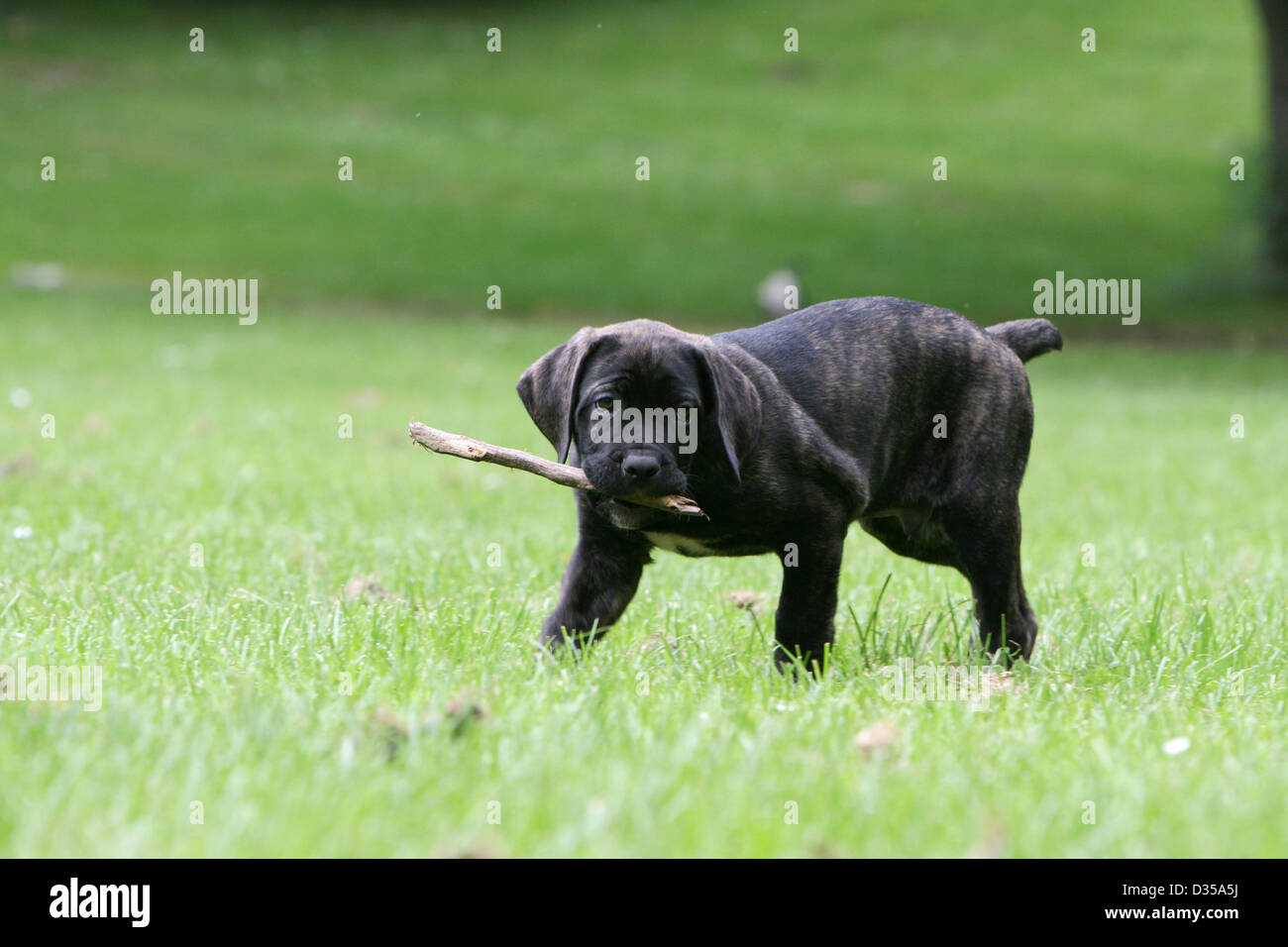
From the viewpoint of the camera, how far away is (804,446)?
14.1ft

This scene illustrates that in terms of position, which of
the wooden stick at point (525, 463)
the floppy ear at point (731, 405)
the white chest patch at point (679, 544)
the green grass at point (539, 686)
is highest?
the floppy ear at point (731, 405)

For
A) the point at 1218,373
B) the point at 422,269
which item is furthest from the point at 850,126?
the point at 1218,373

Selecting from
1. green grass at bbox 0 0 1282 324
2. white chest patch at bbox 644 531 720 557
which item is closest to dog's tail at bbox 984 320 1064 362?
white chest patch at bbox 644 531 720 557

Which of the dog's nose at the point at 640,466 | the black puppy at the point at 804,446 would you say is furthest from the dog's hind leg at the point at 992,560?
the dog's nose at the point at 640,466

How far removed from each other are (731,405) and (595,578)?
2.55ft

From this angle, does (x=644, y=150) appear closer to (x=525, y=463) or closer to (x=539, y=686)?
(x=525, y=463)

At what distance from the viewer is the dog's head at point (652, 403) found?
3.98 meters

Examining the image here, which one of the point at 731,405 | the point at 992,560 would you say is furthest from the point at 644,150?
the point at 731,405

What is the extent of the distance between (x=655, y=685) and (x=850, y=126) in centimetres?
2902

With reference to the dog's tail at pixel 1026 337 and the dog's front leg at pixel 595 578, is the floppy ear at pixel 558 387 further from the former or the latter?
the dog's tail at pixel 1026 337

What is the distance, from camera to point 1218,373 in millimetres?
18266

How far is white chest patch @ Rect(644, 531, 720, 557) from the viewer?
168 inches

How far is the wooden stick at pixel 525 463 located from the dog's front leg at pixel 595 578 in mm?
403

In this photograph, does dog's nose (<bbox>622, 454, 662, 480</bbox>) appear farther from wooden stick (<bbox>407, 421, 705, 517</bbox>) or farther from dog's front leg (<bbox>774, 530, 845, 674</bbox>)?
dog's front leg (<bbox>774, 530, 845, 674</bbox>)
